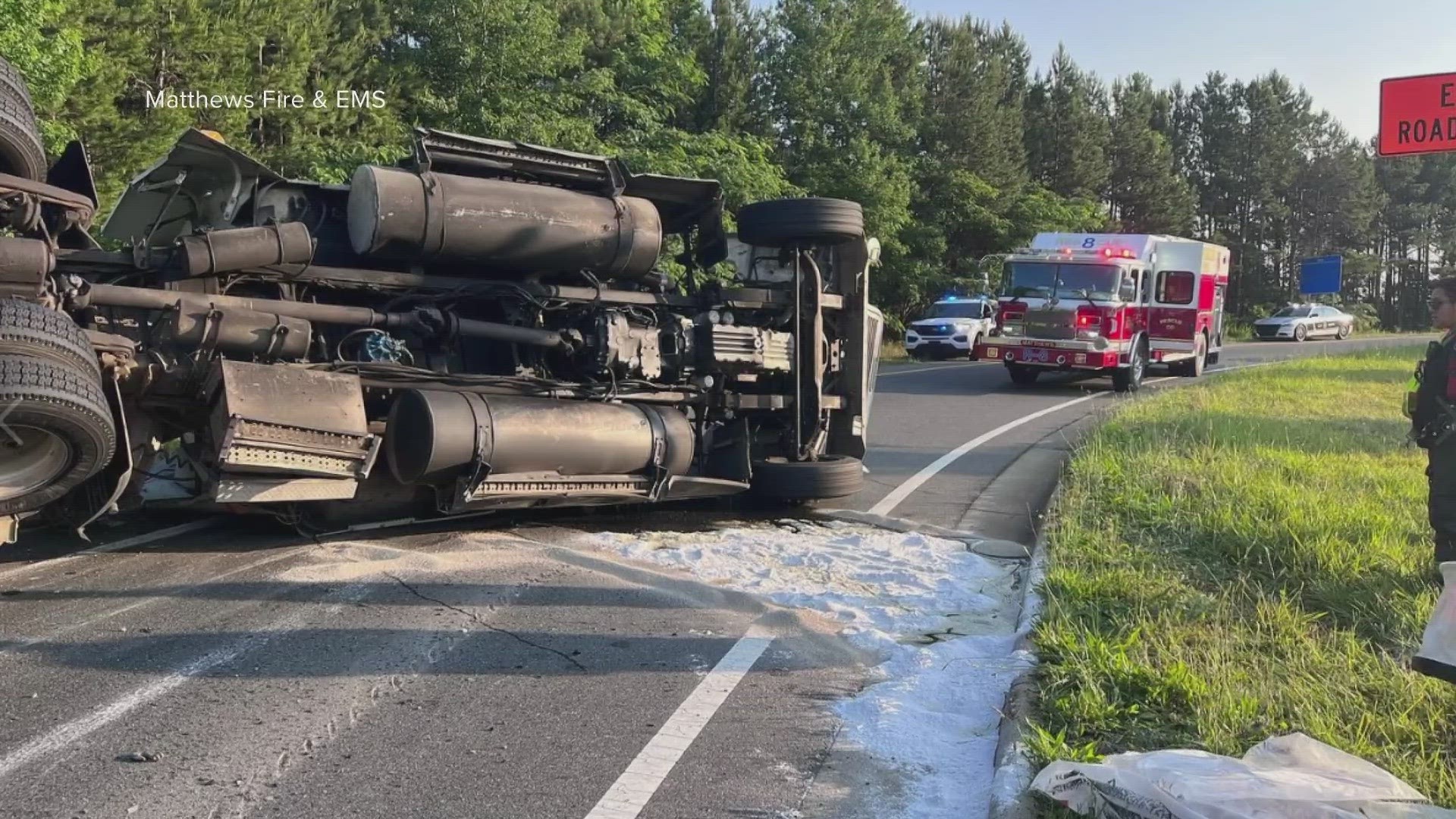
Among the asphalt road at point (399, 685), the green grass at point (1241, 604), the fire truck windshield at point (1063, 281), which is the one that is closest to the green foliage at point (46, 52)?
the asphalt road at point (399, 685)

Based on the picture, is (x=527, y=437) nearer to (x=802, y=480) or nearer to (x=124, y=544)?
(x=802, y=480)

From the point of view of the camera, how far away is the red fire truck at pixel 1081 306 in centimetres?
1759

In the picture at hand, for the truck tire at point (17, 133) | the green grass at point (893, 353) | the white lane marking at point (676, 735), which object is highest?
the truck tire at point (17, 133)

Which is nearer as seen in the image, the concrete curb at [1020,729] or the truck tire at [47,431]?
the concrete curb at [1020,729]

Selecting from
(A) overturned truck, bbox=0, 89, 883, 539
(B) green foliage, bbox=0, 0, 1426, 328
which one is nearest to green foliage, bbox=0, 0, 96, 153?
(B) green foliage, bbox=0, 0, 1426, 328

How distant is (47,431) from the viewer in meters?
4.56

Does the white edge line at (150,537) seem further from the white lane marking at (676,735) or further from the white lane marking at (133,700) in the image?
the white lane marking at (676,735)

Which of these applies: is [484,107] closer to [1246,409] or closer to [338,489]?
[1246,409]

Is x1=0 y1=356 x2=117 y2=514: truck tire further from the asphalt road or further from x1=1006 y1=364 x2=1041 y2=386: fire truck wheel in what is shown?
x1=1006 y1=364 x2=1041 y2=386: fire truck wheel

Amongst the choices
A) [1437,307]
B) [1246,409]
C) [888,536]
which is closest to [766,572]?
[888,536]

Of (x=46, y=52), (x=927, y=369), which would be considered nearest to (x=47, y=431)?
(x=46, y=52)

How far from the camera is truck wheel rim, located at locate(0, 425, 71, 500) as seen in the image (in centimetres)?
470

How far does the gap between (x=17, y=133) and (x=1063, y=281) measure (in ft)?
50.9

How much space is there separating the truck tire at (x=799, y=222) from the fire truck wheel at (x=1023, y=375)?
11.4m
